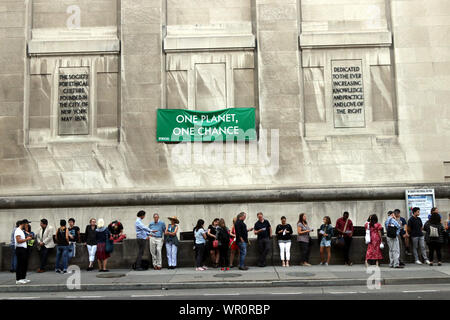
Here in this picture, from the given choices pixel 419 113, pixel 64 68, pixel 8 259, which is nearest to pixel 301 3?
pixel 419 113

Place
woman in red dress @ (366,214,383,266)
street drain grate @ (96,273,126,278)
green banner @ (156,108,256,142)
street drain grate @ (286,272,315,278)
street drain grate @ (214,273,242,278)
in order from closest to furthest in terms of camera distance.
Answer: street drain grate @ (286,272,315,278) < street drain grate @ (214,273,242,278) < street drain grate @ (96,273,126,278) < woman in red dress @ (366,214,383,266) < green banner @ (156,108,256,142)

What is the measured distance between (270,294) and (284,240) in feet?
14.8

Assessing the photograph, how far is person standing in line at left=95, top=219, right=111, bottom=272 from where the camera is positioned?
1500cm

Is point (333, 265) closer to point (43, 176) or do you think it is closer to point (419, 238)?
point (419, 238)

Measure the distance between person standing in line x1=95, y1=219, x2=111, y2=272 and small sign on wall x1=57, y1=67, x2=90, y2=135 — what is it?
17.1 feet

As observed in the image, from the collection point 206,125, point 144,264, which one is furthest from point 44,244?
point 206,125

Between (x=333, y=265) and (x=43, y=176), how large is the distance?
11705mm

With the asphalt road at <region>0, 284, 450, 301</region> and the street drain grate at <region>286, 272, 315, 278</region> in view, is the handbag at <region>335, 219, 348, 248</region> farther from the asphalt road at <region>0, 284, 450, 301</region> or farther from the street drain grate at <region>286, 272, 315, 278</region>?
the asphalt road at <region>0, 284, 450, 301</region>

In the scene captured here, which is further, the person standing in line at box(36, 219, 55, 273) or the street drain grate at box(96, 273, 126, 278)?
the person standing in line at box(36, 219, 55, 273)

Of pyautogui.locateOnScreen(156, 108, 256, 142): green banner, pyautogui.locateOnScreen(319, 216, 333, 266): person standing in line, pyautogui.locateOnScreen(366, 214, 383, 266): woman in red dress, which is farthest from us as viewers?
pyautogui.locateOnScreen(156, 108, 256, 142): green banner

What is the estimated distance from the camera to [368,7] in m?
19.4

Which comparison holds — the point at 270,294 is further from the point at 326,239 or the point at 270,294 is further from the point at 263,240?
the point at 326,239

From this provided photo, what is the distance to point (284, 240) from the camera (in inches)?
598

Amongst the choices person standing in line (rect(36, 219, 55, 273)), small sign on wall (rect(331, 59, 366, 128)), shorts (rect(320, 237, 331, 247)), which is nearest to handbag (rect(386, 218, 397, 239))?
shorts (rect(320, 237, 331, 247))
